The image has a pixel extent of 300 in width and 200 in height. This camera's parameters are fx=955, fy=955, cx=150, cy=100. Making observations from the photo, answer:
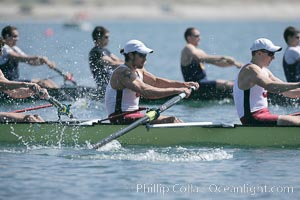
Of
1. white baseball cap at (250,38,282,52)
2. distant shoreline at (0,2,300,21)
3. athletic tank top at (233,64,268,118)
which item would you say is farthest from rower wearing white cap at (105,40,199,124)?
distant shoreline at (0,2,300,21)

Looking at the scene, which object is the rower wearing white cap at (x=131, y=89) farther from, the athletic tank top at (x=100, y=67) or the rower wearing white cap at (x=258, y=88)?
the athletic tank top at (x=100, y=67)

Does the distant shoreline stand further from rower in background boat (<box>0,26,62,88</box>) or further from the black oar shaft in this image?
the black oar shaft

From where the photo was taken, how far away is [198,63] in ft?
74.1

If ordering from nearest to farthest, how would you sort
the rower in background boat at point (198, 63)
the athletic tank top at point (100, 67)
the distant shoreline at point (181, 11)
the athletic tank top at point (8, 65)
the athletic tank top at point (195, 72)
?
the athletic tank top at point (100, 67) → the athletic tank top at point (8, 65) → the rower in background boat at point (198, 63) → the athletic tank top at point (195, 72) → the distant shoreline at point (181, 11)

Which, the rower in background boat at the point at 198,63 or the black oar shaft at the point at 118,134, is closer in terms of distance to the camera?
the black oar shaft at the point at 118,134

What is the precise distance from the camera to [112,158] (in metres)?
14.5

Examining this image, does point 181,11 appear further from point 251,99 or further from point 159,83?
point 251,99

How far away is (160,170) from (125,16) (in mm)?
105744

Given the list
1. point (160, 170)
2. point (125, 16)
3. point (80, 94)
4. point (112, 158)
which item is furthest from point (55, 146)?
point (125, 16)

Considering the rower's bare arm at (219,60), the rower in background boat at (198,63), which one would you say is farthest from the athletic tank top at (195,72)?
the rower's bare arm at (219,60)

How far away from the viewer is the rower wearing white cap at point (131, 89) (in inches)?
591

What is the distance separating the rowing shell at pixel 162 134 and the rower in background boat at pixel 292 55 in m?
6.64

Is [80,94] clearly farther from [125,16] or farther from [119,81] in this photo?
[125,16]

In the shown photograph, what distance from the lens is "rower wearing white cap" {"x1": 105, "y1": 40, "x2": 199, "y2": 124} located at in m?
15.0
